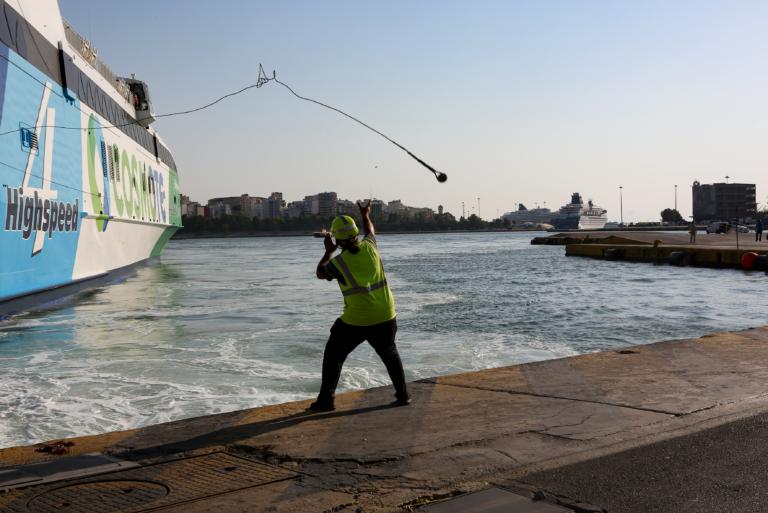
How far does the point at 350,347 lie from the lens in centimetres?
685

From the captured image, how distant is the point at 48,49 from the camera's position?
20.0m

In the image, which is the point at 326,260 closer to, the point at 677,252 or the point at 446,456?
the point at 446,456

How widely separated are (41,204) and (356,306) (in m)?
14.0

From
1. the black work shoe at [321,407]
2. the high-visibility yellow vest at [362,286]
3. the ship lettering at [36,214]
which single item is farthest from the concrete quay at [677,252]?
the black work shoe at [321,407]

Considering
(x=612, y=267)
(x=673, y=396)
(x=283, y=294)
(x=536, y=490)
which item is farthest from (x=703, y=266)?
(x=536, y=490)

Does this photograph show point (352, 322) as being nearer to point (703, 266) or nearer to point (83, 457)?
point (83, 457)

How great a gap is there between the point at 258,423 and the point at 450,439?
1711 mm

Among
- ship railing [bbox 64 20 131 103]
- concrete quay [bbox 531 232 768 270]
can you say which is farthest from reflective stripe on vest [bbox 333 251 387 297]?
concrete quay [bbox 531 232 768 270]

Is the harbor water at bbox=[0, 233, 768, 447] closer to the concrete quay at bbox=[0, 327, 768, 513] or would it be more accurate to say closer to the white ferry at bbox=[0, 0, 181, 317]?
the white ferry at bbox=[0, 0, 181, 317]

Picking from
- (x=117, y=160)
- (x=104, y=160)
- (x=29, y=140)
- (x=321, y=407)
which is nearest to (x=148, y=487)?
(x=321, y=407)

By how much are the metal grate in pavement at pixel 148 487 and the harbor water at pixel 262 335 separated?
347 centimetres

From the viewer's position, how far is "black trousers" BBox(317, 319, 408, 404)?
6.76m

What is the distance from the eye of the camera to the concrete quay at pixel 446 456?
4359 mm

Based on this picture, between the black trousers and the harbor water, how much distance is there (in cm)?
280
